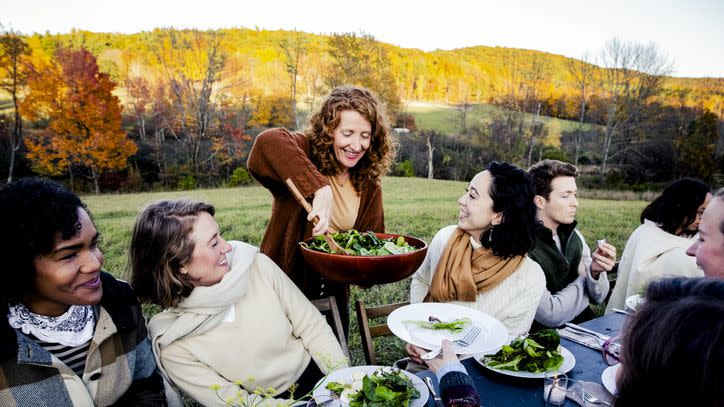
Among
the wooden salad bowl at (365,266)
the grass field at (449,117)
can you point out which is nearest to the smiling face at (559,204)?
the wooden salad bowl at (365,266)

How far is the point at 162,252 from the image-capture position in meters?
1.97

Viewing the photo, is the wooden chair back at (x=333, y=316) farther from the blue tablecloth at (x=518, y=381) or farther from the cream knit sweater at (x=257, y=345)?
the blue tablecloth at (x=518, y=381)

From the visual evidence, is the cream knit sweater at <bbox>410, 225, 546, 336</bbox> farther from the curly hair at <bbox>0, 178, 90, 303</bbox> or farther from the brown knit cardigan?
the curly hair at <bbox>0, 178, 90, 303</bbox>

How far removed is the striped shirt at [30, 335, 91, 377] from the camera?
1.65m

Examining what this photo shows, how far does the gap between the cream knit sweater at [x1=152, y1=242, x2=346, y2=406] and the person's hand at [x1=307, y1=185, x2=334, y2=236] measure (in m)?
0.47

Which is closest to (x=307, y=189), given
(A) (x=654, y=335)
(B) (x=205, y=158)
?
(A) (x=654, y=335)

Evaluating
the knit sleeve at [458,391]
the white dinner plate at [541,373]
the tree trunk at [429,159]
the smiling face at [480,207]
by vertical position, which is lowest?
the tree trunk at [429,159]

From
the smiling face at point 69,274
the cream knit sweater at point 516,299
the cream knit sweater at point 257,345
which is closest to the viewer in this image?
the smiling face at point 69,274

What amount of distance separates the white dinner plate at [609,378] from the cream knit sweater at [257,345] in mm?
1190

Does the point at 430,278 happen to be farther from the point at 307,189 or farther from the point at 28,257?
the point at 28,257

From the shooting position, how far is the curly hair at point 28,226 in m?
1.43

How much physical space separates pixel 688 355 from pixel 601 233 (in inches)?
447

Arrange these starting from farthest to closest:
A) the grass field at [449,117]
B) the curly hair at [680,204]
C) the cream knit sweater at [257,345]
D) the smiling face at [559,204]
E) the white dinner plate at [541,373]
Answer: the grass field at [449,117]
the curly hair at [680,204]
the smiling face at [559,204]
the cream knit sweater at [257,345]
the white dinner plate at [541,373]

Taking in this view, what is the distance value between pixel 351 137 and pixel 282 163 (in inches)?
18.1
